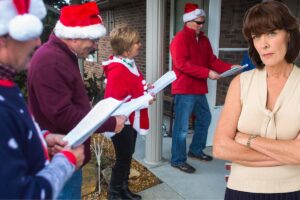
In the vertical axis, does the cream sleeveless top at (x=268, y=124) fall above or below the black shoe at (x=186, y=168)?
above

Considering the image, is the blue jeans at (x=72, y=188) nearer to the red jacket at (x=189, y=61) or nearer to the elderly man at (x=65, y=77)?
the elderly man at (x=65, y=77)

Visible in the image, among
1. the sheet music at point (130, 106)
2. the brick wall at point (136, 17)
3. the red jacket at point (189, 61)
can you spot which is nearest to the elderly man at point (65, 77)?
the sheet music at point (130, 106)

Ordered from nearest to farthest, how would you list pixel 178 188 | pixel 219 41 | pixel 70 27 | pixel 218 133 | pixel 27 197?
pixel 27 197, pixel 218 133, pixel 70 27, pixel 178 188, pixel 219 41

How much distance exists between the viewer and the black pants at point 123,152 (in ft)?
10.1

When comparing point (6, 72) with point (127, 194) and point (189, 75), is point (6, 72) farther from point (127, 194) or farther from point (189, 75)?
point (189, 75)

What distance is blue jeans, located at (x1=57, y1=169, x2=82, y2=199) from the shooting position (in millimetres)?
2141

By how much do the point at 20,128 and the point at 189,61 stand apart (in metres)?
2.93

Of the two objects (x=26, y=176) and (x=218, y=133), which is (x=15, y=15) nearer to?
(x=26, y=176)

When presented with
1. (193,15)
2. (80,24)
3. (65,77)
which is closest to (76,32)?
(80,24)

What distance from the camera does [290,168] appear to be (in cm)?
169

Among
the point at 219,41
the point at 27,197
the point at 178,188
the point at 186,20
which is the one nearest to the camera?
the point at 27,197

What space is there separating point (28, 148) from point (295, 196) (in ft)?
4.38

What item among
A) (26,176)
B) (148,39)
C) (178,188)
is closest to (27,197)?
(26,176)

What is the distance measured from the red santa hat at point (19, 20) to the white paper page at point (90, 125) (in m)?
0.46
